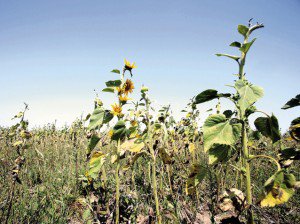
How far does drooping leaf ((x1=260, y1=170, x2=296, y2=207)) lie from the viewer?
0.80m

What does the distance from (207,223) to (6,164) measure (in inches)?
182

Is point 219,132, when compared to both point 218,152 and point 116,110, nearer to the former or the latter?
point 218,152

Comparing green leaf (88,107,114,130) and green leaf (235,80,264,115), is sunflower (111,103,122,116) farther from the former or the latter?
green leaf (235,80,264,115)

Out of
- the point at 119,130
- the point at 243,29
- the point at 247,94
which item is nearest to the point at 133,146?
the point at 119,130

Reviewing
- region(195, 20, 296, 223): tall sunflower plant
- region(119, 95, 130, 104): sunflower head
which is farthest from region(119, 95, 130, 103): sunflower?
region(195, 20, 296, 223): tall sunflower plant

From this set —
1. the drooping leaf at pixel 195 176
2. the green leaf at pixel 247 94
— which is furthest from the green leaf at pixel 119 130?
the green leaf at pixel 247 94

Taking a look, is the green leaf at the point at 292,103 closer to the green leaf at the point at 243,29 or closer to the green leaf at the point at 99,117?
the green leaf at the point at 243,29

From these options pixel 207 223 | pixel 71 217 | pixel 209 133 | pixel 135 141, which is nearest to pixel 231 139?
pixel 209 133

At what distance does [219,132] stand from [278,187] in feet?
1.03

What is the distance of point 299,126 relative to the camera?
→ 3.10 feet

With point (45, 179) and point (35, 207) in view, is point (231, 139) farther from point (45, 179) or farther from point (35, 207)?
point (45, 179)

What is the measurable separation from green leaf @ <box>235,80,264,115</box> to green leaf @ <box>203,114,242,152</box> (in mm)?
95

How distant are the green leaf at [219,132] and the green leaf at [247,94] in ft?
0.31

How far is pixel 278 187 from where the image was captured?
816 mm
